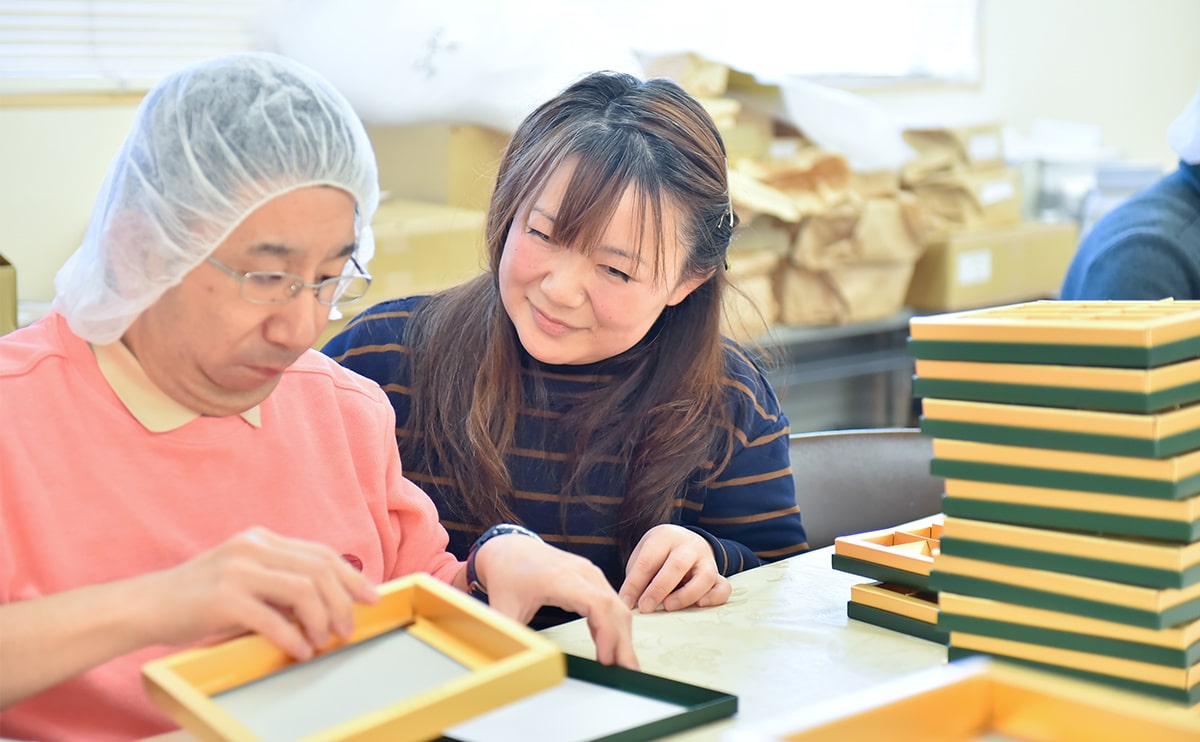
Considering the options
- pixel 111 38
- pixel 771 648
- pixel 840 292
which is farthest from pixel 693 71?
pixel 771 648

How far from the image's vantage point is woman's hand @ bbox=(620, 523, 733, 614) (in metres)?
1.25

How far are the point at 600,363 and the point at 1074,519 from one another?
2.64 ft

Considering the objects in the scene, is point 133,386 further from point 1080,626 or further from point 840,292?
point 840,292

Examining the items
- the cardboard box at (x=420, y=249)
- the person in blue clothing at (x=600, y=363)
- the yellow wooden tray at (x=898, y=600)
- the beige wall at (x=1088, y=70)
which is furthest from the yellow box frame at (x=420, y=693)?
the beige wall at (x=1088, y=70)

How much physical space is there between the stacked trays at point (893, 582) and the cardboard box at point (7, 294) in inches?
46.4

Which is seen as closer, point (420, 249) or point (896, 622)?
point (896, 622)

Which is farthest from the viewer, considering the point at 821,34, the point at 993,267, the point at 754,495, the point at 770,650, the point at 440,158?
the point at 821,34

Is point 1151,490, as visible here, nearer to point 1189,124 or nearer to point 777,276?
point 1189,124

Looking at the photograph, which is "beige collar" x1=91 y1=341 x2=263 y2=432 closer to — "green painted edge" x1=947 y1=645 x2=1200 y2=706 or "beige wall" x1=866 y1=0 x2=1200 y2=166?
"green painted edge" x1=947 y1=645 x2=1200 y2=706

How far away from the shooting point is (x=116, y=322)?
3.45 feet

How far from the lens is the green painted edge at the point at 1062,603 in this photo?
0.93 meters

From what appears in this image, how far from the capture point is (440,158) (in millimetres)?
2693

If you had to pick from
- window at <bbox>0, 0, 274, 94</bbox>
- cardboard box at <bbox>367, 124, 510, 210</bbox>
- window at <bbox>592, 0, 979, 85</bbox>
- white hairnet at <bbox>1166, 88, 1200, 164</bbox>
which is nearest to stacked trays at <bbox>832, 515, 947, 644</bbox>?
white hairnet at <bbox>1166, 88, 1200, 164</bbox>

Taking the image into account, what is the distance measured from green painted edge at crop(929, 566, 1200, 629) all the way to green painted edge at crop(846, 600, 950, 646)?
147mm
